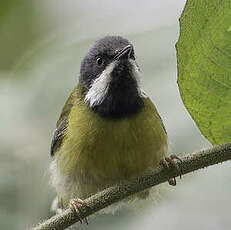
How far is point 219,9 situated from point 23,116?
5.41ft

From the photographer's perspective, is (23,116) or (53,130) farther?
(53,130)

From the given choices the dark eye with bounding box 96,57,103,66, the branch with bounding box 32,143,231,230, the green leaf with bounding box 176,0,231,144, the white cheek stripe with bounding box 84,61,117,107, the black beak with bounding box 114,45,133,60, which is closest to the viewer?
the green leaf with bounding box 176,0,231,144

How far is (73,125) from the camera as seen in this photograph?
275 cm

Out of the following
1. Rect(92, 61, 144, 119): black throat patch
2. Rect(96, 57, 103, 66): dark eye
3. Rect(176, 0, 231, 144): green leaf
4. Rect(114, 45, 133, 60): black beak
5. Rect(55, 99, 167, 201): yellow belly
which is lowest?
Rect(55, 99, 167, 201): yellow belly

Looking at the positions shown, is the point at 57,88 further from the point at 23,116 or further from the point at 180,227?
the point at 180,227

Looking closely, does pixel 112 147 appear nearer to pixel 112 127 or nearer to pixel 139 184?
pixel 112 127

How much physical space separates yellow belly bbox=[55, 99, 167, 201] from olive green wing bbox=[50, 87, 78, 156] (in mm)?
274

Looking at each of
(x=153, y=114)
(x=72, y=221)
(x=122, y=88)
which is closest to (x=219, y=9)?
(x=72, y=221)

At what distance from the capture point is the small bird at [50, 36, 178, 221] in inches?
97.3

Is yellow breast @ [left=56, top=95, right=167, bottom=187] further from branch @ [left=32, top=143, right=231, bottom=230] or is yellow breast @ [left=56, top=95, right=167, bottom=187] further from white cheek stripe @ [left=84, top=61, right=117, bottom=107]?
branch @ [left=32, top=143, right=231, bottom=230]

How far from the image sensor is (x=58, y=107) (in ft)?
9.42

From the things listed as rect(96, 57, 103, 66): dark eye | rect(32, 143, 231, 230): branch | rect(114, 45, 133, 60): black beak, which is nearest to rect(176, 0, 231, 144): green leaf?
rect(32, 143, 231, 230): branch

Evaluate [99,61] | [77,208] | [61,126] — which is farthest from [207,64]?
[61,126]

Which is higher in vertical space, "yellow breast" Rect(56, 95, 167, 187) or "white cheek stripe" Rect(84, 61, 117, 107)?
"white cheek stripe" Rect(84, 61, 117, 107)
